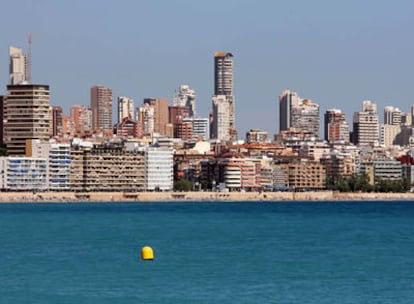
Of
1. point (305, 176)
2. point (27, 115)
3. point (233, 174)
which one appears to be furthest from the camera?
point (305, 176)

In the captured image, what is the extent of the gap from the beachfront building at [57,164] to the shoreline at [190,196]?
105 inches

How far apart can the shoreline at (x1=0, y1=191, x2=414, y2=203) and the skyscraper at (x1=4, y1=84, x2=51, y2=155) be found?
16.6 metres

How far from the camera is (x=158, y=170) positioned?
17862cm

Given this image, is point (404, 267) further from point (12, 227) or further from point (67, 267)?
point (12, 227)

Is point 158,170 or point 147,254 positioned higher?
point 158,170

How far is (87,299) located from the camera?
35.7m

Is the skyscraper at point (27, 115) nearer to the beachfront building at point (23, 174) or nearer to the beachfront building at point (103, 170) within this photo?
the beachfront building at point (103, 170)

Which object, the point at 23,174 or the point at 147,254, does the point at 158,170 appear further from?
the point at 147,254

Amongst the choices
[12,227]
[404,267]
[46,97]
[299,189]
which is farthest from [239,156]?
[404,267]

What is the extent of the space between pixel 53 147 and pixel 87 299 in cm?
13776

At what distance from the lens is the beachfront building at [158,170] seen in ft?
582

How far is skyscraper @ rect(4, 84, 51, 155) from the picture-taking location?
7175 inches

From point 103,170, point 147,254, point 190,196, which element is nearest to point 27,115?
point 103,170

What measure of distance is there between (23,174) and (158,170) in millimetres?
18557
